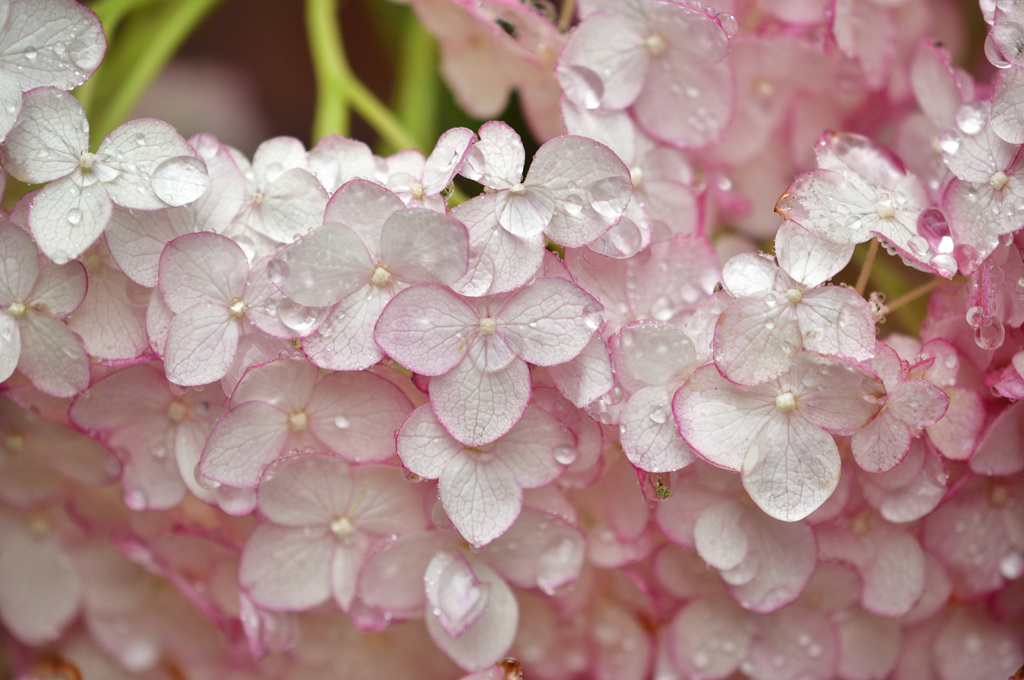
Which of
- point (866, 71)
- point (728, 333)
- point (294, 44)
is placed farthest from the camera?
point (294, 44)

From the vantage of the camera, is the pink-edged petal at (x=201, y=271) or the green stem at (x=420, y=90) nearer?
the pink-edged petal at (x=201, y=271)

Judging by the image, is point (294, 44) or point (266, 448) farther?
point (294, 44)

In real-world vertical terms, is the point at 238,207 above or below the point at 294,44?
above

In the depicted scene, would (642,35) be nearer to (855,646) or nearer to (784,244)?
(784,244)

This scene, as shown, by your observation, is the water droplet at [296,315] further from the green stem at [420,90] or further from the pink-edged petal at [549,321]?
the green stem at [420,90]

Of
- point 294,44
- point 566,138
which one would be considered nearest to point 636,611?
point 566,138

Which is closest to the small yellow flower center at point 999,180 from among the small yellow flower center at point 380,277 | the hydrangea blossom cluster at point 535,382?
the hydrangea blossom cluster at point 535,382

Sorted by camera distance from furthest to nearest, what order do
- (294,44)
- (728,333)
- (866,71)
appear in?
(294,44)
(866,71)
(728,333)
